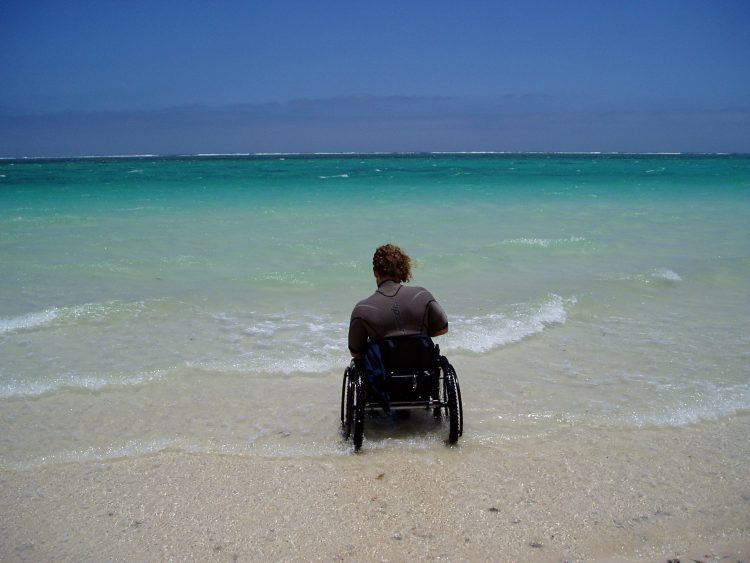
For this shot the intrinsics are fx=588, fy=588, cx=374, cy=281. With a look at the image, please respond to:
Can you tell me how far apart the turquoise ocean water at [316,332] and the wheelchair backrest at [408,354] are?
62 cm

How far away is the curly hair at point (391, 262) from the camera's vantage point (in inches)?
159

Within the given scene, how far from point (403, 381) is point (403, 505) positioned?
2.55 ft

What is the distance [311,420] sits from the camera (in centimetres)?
454

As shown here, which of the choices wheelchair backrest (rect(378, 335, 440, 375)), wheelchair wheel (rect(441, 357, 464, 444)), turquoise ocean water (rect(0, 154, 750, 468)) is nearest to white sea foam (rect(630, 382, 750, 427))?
turquoise ocean water (rect(0, 154, 750, 468))

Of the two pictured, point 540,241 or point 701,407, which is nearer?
point 701,407

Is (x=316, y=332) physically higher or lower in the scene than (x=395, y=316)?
lower

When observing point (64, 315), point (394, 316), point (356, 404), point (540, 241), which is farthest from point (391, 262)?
point (540, 241)

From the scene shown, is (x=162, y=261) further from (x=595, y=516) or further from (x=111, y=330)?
(x=595, y=516)

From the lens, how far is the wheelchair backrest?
3.80 m

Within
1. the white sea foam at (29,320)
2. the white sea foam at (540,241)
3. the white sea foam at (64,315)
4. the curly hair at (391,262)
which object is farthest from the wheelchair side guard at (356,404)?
the white sea foam at (540,241)

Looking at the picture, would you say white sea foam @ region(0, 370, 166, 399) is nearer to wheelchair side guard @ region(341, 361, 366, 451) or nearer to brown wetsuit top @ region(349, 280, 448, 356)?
wheelchair side guard @ region(341, 361, 366, 451)

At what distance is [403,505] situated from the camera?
3.37m

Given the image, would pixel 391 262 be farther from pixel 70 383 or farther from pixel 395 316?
pixel 70 383

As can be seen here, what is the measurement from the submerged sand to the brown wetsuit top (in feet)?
2.72
